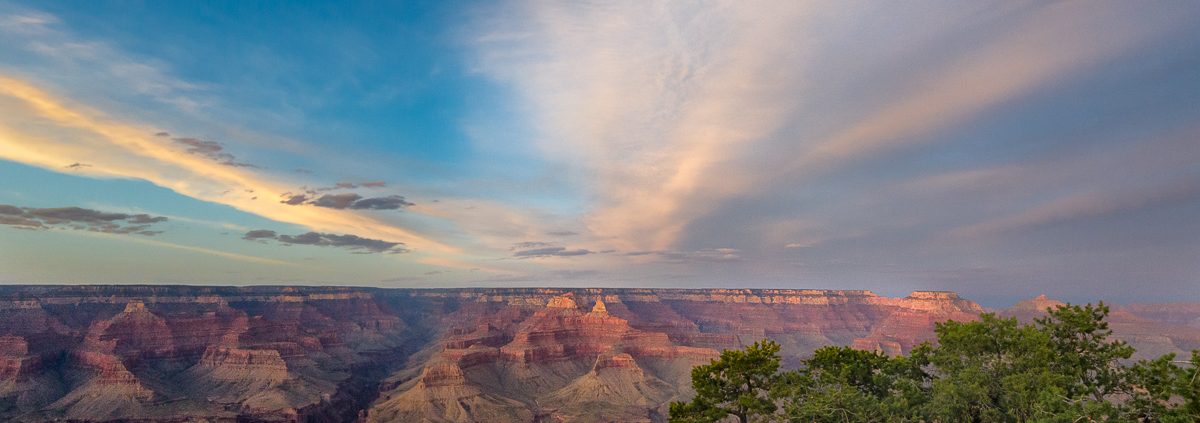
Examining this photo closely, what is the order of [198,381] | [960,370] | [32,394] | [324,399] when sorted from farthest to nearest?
[198,381] < [324,399] < [32,394] < [960,370]

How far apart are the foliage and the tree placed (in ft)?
0.24

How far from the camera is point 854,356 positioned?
43.7 m

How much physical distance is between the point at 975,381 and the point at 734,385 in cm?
1535

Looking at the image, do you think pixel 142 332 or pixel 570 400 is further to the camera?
pixel 142 332

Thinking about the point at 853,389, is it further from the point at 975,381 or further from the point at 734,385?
the point at 734,385

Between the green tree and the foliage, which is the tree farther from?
A: the green tree

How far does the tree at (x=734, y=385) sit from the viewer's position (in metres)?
40.0

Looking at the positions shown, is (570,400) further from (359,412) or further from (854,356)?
(854,356)

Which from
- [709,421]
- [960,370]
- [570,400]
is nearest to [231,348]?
[570,400]

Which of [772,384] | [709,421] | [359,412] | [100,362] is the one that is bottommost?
[359,412]

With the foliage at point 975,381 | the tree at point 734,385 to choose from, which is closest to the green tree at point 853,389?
the foliage at point 975,381

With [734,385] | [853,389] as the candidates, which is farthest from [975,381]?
[734,385]

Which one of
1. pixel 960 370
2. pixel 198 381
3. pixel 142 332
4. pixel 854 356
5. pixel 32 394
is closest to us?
pixel 960 370

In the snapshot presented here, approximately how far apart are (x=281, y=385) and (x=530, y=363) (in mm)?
72222
